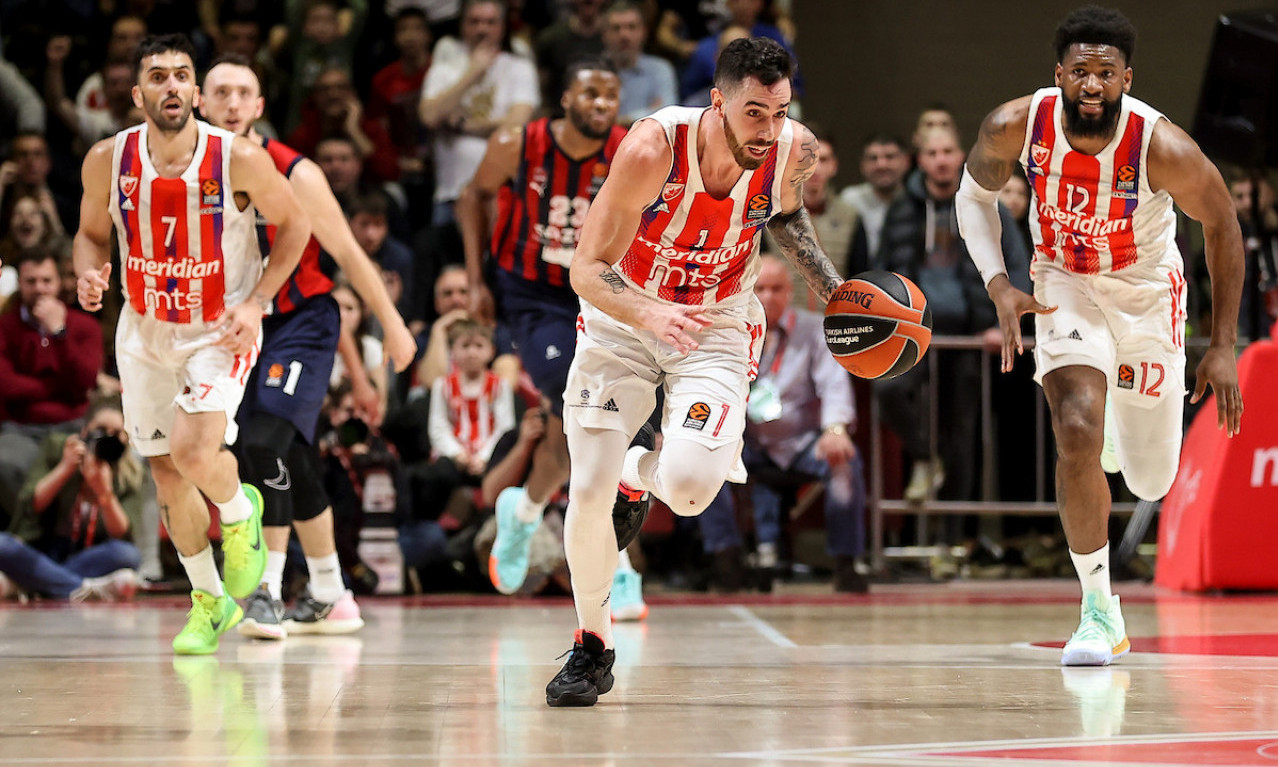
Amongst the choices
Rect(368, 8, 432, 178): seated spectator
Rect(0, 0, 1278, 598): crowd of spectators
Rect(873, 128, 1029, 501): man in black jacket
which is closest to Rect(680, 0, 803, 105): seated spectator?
Rect(0, 0, 1278, 598): crowd of spectators

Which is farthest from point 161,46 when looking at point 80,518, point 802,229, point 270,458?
point 80,518

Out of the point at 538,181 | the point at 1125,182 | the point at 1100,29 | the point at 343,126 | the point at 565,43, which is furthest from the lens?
the point at 565,43

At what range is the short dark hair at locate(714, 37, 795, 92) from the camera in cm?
431

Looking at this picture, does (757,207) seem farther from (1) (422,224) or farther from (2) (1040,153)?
(1) (422,224)

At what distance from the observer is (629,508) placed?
489 cm

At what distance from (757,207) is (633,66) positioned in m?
6.36

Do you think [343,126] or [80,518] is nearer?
[80,518]

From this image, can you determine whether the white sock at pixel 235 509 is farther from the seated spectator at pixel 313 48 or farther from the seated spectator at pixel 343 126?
the seated spectator at pixel 313 48

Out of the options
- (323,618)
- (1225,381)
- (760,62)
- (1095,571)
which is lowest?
(323,618)

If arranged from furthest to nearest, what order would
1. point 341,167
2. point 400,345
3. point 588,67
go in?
point 341,167, point 588,67, point 400,345

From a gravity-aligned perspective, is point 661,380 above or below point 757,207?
below

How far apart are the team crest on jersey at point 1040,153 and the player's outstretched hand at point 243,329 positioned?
2914mm

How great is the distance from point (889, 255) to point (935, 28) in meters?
3.89

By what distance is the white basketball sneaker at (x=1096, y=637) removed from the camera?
522 cm
